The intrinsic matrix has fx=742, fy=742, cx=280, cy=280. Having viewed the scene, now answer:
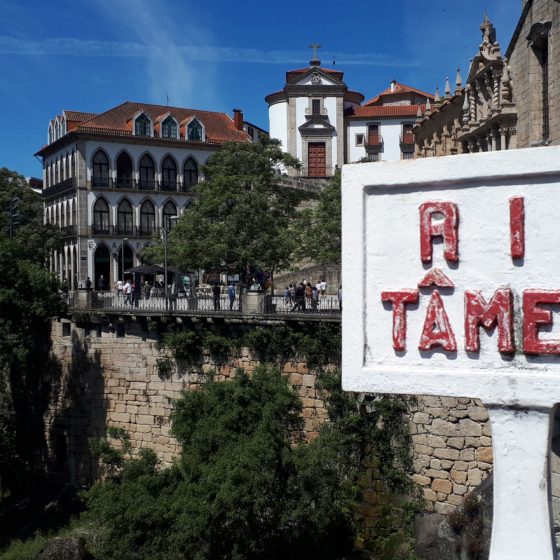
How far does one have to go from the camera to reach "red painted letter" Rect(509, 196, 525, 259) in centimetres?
343

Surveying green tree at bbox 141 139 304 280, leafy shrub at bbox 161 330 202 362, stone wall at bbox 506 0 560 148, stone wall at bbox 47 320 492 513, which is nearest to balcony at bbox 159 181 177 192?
green tree at bbox 141 139 304 280

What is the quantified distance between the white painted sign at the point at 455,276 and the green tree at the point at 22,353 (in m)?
19.6

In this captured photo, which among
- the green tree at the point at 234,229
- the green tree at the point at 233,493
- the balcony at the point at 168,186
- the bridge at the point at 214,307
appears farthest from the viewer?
the balcony at the point at 168,186

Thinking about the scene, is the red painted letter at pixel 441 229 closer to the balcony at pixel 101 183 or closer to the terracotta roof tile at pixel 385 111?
the balcony at pixel 101 183

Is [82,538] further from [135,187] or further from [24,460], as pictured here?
[135,187]

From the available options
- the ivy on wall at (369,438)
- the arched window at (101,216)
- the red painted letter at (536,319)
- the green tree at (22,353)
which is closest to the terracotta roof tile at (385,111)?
the arched window at (101,216)

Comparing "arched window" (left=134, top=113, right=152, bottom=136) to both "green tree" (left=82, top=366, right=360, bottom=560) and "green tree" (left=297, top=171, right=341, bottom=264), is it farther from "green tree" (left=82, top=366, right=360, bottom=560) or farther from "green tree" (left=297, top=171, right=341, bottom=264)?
"green tree" (left=82, top=366, right=360, bottom=560)

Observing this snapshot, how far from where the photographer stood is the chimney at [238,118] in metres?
50.4

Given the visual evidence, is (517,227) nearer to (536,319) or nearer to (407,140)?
(536,319)

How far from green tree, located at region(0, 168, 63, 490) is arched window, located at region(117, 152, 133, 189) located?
29.0 feet

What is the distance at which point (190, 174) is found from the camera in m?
44.7

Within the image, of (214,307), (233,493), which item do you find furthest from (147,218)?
(233,493)

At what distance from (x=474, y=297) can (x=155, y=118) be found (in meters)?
43.4

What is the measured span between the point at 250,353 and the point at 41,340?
10.4 m
